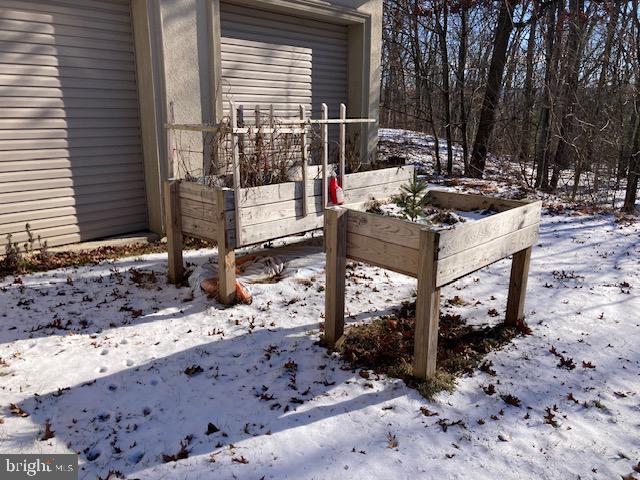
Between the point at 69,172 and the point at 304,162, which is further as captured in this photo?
the point at 69,172

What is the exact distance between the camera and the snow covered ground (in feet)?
9.25

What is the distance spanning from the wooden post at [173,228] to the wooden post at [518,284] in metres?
3.29

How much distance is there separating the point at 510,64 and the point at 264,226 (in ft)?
38.1

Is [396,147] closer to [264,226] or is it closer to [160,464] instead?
[264,226]

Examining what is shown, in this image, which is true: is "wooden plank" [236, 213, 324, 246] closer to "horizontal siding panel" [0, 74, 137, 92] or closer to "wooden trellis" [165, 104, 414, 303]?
"wooden trellis" [165, 104, 414, 303]

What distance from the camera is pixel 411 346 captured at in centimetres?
402

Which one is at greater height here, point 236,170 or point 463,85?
point 463,85

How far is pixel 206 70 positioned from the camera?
6934mm

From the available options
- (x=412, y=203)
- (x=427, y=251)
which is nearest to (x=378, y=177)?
(x=412, y=203)

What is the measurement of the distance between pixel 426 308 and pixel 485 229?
840mm

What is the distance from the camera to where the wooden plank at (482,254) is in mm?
3436

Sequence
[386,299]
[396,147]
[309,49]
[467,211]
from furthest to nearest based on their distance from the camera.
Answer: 1. [396,147]
2. [309,49]
3. [386,299]
4. [467,211]

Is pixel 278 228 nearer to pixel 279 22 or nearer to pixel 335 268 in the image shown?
pixel 335 268

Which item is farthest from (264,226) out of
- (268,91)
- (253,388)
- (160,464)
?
(268,91)
